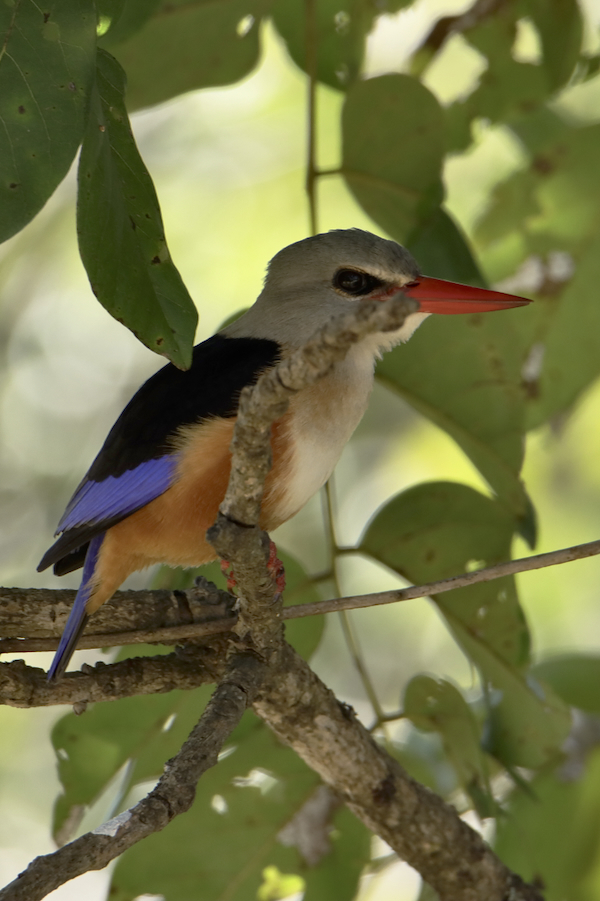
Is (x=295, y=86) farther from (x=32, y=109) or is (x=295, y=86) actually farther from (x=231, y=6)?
(x=32, y=109)

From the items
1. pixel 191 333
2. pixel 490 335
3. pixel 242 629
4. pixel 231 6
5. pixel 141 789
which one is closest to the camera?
pixel 191 333

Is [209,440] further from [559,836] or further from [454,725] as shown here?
[559,836]

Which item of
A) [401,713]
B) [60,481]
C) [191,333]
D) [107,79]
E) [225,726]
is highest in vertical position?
[60,481]

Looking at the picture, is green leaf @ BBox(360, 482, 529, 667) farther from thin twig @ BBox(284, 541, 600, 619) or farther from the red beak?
thin twig @ BBox(284, 541, 600, 619)

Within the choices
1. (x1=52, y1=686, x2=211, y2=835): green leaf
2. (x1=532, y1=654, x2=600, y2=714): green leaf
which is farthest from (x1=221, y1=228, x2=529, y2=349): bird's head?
(x1=532, y1=654, x2=600, y2=714): green leaf

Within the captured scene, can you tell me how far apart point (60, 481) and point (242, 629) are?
9.34ft

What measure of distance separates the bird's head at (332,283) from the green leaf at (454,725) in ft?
2.67

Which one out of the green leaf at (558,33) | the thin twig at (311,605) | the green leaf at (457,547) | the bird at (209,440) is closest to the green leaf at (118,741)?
the thin twig at (311,605)

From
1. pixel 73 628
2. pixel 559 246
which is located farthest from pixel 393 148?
pixel 73 628

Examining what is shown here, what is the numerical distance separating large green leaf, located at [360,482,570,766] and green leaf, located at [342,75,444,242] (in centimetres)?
73

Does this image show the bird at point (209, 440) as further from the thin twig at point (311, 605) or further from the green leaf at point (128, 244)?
the green leaf at point (128, 244)

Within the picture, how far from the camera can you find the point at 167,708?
2.15 m

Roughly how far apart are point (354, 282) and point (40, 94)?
1120 millimetres

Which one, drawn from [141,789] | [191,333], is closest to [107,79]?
[191,333]
